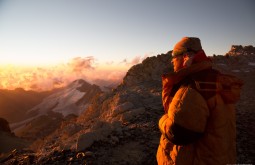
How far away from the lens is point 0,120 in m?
46.9

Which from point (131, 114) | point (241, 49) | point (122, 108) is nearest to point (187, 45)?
point (131, 114)

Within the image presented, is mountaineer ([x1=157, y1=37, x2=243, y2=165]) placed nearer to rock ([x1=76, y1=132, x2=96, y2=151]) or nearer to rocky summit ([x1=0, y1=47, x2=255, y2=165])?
rocky summit ([x1=0, y1=47, x2=255, y2=165])

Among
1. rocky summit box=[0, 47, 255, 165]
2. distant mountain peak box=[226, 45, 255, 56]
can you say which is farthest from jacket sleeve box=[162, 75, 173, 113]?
distant mountain peak box=[226, 45, 255, 56]

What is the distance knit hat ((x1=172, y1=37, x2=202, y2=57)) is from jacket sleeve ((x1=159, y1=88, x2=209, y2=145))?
59cm

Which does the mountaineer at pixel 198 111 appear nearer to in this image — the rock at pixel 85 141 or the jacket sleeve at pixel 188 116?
the jacket sleeve at pixel 188 116

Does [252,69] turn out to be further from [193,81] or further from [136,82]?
[193,81]

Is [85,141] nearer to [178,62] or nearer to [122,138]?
[122,138]

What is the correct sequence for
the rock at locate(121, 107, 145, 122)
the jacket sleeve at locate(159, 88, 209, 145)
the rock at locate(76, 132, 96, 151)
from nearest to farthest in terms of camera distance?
1. the jacket sleeve at locate(159, 88, 209, 145)
2. the rock at locate(76, 132, 96, 151)
3. the rock at locate(121, 107, 145, 122)

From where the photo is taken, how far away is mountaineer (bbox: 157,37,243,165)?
258 centimetres

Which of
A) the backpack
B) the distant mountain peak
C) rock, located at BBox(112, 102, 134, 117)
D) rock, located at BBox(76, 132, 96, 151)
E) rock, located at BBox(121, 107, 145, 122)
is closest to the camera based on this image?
the backpack

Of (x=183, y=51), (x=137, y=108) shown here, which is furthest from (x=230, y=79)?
(x=137, y=108)

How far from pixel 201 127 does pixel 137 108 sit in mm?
9153

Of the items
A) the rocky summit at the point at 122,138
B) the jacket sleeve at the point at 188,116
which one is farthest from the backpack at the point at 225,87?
the rocky summit at the point at 122,138

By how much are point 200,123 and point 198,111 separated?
0.15m
